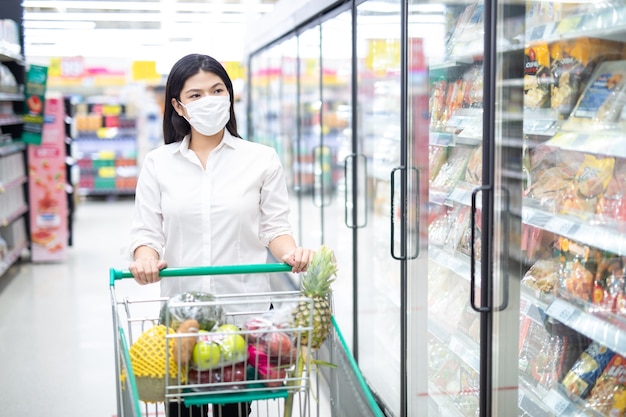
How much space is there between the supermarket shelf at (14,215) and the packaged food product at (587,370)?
5.83 meters

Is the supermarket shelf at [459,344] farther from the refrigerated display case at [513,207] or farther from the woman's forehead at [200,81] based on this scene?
the woman's forehead at [200,81]

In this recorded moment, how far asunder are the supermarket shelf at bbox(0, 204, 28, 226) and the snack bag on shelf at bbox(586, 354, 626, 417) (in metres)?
5.95

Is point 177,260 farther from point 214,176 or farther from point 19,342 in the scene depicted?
point 19,342

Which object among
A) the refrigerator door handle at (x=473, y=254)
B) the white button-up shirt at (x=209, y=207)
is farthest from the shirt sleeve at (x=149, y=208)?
the refrigerator door handle at (x=473, y=254)

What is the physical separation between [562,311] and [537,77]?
72cm

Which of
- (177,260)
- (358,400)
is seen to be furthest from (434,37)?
(358,400)

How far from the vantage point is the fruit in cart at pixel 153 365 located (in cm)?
181

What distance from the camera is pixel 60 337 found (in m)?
5.70

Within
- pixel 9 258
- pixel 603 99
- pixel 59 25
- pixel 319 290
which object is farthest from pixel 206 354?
pixel 59 25

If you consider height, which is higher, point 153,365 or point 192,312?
point 192,312

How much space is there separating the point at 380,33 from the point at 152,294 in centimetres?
374

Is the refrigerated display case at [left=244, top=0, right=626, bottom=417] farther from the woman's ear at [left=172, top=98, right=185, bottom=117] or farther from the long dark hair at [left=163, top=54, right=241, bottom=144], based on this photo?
the woman's ear at [left=172, top=98, right=185, bottom=117]

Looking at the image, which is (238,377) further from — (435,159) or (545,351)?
(435,159)

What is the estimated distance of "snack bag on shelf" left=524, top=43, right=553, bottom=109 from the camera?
2.49m
